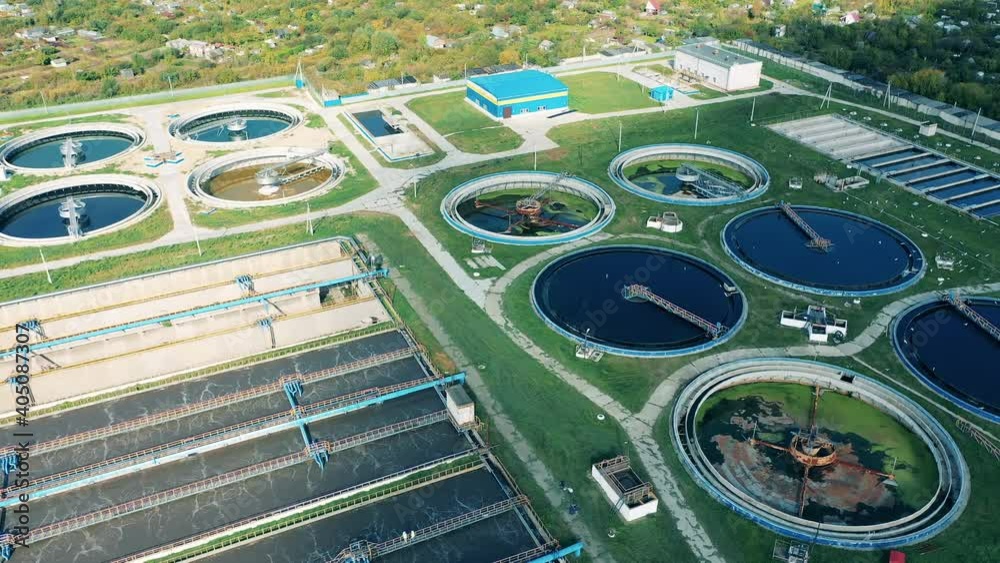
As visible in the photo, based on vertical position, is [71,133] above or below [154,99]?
below

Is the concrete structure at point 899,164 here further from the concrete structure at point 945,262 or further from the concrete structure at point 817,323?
the concrete structure at point 817,323

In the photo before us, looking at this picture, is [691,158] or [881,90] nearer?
[691,158]

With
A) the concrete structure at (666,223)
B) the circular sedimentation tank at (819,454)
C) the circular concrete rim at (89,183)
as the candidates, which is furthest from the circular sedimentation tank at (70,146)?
the circular sedimentation tank at (819,454)

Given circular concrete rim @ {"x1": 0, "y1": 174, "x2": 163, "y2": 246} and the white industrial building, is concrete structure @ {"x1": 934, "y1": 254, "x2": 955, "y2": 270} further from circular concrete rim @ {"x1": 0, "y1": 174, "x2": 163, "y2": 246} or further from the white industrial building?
circular concrete rim @ {"x1": 0, "y1": 174, "x2": 163, "y2": 246}

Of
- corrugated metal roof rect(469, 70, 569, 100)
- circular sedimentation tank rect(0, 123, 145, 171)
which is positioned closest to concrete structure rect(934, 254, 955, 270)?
corrugated metal roof rect(469, 70, 569, 100)

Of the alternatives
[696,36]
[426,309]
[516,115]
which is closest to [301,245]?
[426,309]

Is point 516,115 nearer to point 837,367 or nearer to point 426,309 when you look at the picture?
point 426,309

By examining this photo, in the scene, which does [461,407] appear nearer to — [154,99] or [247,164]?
[247,164]

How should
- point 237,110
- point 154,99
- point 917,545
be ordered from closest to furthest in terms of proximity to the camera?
point 917,545, point 237,110, point 154,99

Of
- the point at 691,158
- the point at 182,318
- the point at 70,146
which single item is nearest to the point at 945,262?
the point at 691,158
